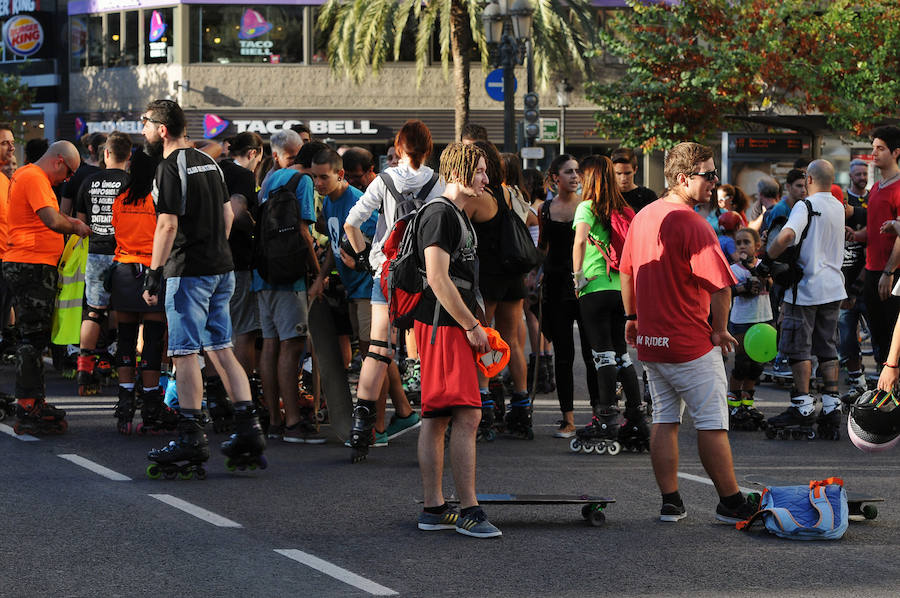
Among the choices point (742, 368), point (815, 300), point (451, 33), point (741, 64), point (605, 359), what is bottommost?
point (742, 368)

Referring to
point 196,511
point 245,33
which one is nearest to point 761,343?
point 196,511

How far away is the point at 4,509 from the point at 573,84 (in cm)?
3578

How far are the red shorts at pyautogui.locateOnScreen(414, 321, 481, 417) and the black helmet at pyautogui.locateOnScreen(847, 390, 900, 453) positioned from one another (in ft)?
5.78

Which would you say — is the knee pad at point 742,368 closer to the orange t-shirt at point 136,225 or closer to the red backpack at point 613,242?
the red backpack at point 613,242

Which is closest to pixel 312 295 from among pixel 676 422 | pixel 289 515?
pixel 289 515

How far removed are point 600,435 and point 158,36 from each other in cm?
3532

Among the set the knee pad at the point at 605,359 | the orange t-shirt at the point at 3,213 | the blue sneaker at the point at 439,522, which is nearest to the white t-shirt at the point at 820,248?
the knee pad at the point at 605,359

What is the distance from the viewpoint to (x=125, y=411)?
10.1 meters

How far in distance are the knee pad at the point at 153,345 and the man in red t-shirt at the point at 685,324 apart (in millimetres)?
4007

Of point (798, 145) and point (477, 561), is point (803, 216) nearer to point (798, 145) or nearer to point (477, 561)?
point (477, 561)

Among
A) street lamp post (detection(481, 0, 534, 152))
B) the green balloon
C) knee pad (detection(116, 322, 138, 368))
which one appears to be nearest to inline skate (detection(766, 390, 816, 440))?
the green balloon

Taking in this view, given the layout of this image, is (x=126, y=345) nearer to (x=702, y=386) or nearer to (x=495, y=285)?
(x=495, y=285)

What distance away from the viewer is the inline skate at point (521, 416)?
32.7 feet

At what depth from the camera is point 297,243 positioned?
9.74 m
